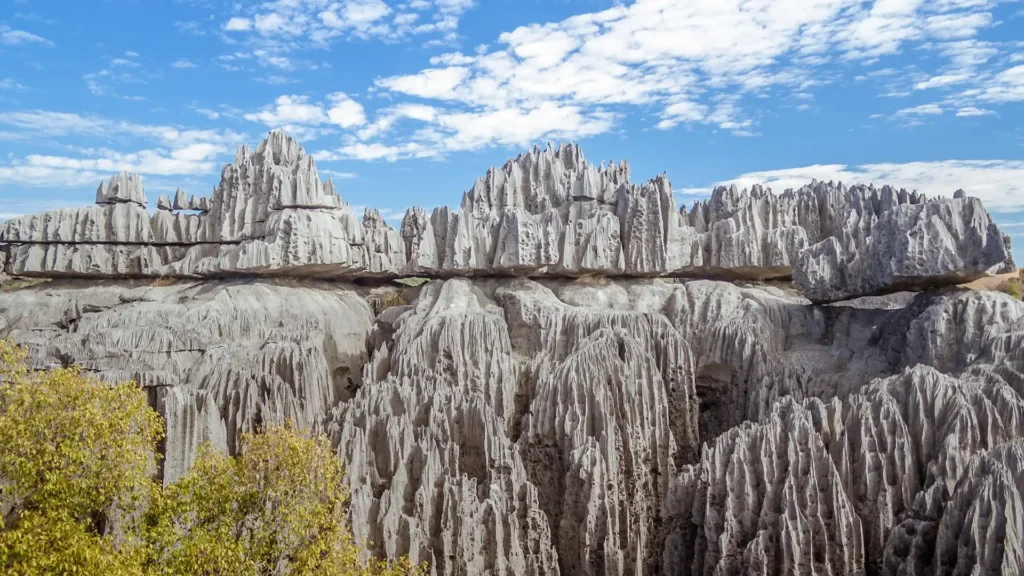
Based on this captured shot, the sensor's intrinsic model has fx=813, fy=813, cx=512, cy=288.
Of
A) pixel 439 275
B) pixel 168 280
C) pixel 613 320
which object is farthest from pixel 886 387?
pixel 168 280

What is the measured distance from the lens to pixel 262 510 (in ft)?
50.3

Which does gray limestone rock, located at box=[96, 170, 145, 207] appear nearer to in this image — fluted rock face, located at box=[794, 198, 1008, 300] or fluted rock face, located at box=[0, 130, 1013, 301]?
fluted rock face, located at box=[0, 130, 1013, 301]

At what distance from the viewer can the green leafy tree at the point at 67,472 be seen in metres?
13.4

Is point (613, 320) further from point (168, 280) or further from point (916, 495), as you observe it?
point (168, 280)

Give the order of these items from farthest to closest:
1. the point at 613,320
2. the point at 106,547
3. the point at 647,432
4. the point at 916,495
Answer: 1. the point at 613,320
2. the point at 647,432
3. the point at 916,495
4. the point at 106,547

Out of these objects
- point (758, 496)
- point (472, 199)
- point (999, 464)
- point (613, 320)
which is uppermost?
point (472, 199)

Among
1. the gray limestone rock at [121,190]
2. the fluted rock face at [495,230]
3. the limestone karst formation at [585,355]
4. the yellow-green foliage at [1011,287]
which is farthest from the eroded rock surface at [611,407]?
the yellow-green foliage at [1011,287]

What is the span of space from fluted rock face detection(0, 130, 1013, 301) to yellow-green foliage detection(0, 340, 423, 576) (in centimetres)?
1665

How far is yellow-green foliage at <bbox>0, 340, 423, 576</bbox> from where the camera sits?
1377cm

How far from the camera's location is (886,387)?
21.2 meters

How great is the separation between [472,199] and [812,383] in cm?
1744

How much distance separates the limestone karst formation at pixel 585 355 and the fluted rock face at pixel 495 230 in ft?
0.40

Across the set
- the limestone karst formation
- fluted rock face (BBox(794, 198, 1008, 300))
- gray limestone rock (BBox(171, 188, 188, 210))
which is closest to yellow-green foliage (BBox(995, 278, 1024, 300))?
the limestone karst formation

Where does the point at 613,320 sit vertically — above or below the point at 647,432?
above
